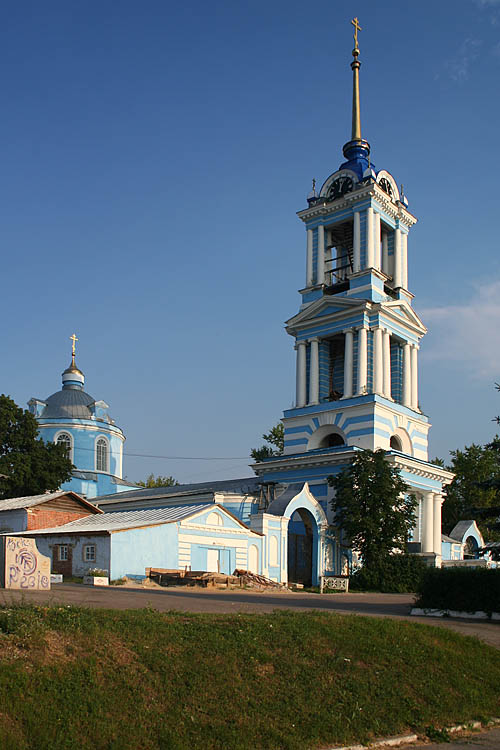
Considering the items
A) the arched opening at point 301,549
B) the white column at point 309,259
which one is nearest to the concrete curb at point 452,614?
the arched opening at point 301,549

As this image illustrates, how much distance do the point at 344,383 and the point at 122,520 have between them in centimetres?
1544

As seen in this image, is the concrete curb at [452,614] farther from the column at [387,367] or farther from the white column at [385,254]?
the white column at [385,254]

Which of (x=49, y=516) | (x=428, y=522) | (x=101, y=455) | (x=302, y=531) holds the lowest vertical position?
(x=302, y=531)

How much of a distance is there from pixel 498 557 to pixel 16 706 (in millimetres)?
14307

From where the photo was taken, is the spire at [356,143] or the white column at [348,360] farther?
the spire at [356,143]

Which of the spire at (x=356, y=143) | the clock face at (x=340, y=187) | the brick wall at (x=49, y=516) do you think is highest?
the spire at (x=356, y=143)

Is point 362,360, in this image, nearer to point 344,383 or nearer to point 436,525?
point 344,383

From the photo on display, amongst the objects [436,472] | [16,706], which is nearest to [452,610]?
[16,706]

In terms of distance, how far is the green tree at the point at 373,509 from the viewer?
112 ft

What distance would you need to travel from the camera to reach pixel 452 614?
61.0 ft

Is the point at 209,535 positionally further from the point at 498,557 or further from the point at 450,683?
the point at 450,683

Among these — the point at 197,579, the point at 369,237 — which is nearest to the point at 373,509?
the point at 197,579

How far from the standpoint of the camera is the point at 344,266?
155 ft

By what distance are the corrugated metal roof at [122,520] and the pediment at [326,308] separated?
14720 millimetres
